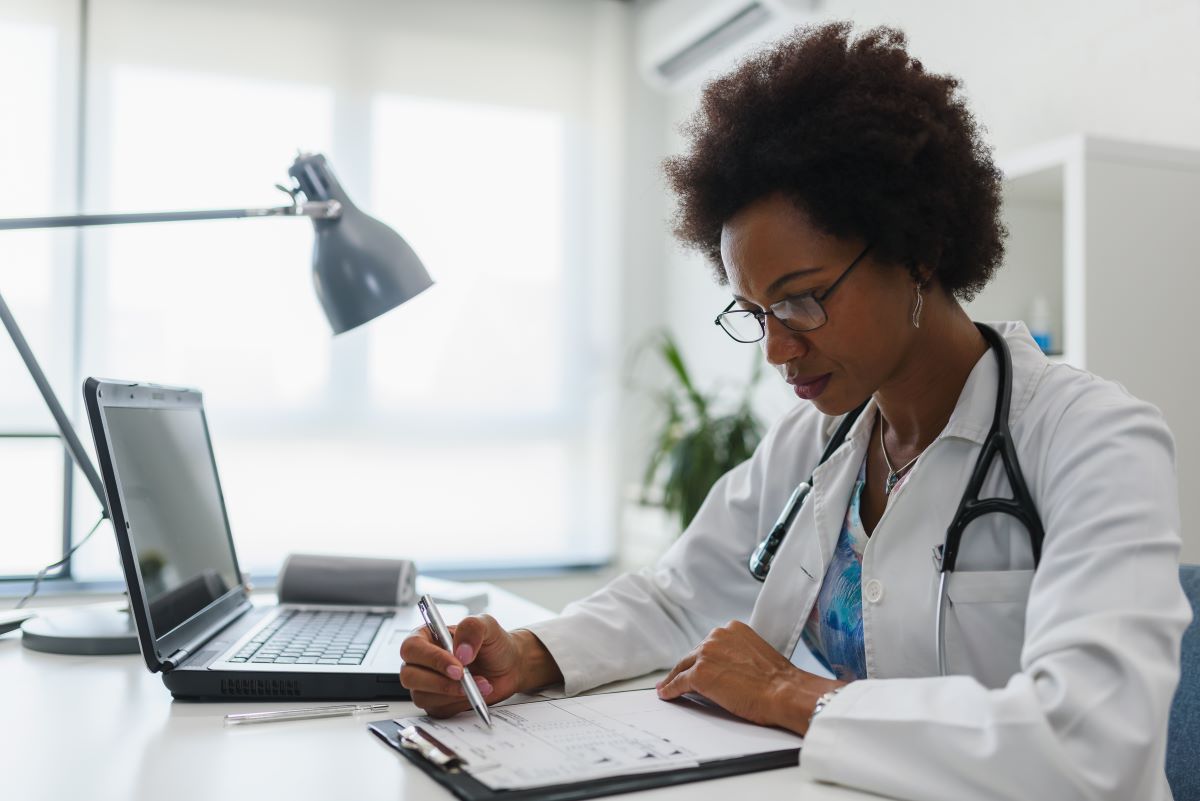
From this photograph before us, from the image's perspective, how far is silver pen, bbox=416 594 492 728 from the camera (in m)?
0.93

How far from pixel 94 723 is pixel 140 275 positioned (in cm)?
240

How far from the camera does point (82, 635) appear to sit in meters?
1.33

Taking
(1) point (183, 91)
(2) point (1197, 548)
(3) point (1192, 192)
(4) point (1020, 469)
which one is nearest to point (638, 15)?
(1) point (183, 91)

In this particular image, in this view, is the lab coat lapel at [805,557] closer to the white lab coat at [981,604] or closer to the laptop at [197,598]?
the white lab coat at [981,604]

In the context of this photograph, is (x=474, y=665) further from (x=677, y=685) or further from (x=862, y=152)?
(x=862, y=152)

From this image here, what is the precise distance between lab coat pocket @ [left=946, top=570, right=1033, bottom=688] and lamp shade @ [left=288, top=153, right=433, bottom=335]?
2.90 ft

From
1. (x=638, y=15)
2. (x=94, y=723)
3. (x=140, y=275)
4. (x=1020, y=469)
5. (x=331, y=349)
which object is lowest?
(x=94, y=723)

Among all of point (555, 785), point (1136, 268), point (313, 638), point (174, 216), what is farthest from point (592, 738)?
point (1136, 268)

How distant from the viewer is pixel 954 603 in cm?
100

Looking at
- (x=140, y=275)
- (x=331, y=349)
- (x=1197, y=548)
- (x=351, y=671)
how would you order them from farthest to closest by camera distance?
1. (x=331, y=349)
2. (x=140, y=275)
3. (x=1197, y=548)
4. (x=351, y=671)

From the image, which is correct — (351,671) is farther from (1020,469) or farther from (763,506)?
(1020,469)

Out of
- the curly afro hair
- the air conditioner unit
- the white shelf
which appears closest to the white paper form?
the curly afro hair

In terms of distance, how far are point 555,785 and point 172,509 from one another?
763 mm

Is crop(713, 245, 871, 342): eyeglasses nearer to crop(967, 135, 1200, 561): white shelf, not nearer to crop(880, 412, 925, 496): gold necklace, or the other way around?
crop(880, 412, 925, 496): gold necklace
